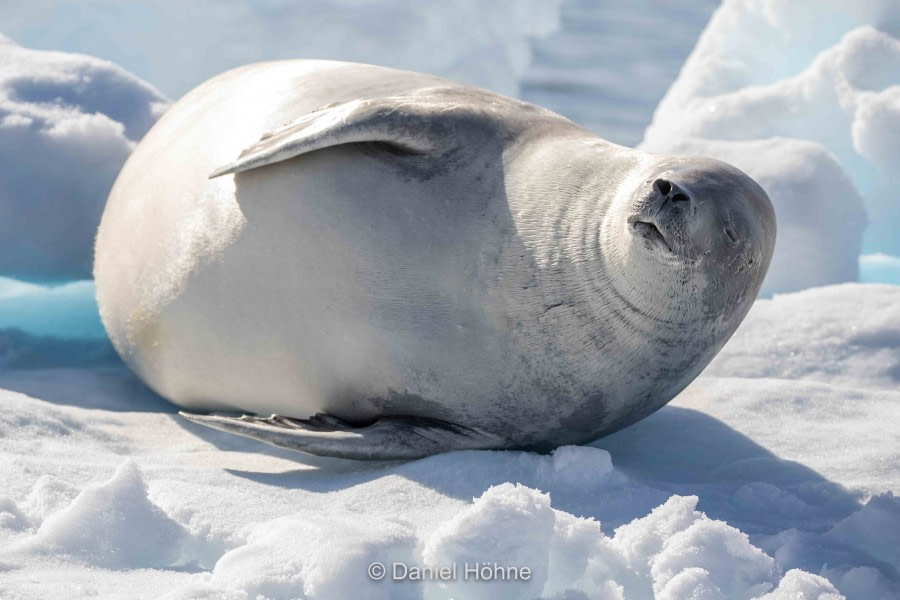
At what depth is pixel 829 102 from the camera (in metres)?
6.11

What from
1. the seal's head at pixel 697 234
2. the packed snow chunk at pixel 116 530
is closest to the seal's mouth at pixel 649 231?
the seal's head at pixel 697 234

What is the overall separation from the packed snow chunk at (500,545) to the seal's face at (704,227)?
2.41 ft

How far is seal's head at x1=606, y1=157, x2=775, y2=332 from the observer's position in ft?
8.25

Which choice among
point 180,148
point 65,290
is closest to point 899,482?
point 180,148

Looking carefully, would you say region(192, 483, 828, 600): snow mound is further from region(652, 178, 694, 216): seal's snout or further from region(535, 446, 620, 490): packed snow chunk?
region(652, 178, 694, 216): seal's snout

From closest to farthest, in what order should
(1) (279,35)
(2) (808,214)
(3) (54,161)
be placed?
1. (3) (54,161)
2. (2) (808,214)
3. (1) (279,35)

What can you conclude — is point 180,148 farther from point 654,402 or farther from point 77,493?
point 654,402

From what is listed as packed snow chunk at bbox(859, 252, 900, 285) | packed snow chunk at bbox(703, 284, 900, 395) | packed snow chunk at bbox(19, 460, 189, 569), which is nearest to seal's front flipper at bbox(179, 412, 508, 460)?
packed snow chunk at bbox(19, 460, 189, 569)

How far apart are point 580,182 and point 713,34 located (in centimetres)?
467

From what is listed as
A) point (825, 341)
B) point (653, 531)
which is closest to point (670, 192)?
point (653, 531)

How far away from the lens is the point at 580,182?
2.88m

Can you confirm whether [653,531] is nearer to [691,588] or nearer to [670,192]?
[691,588]

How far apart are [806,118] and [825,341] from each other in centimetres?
244

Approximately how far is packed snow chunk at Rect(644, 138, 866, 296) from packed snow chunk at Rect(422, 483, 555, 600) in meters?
3.23
